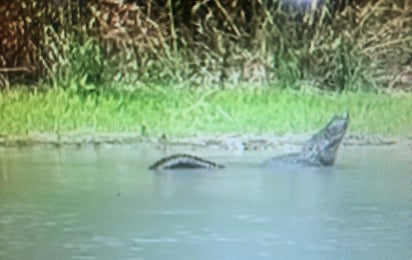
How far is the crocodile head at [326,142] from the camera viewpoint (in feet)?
7.34

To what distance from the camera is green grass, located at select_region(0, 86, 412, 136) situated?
225 cm

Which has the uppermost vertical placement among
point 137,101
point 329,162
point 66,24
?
point 66,24

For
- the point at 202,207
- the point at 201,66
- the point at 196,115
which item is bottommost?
the point at 202,207

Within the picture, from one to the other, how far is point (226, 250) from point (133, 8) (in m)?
0.72

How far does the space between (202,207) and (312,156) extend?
13.1 inches

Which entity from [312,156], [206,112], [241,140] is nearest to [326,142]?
[312,156]

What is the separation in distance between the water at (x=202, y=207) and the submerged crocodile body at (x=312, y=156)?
0.8 inches

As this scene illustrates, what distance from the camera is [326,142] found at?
224cm

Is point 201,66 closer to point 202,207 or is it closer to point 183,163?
point 183,163

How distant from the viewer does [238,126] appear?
227 cm

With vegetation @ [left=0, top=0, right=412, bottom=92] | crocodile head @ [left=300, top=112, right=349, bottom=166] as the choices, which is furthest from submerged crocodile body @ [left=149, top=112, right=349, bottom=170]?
vegetation @ [left=0, top=0, right=412, bottom=92]

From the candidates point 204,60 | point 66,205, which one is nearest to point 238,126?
point 204,60

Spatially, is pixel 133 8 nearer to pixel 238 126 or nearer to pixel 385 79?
pixel 238 126

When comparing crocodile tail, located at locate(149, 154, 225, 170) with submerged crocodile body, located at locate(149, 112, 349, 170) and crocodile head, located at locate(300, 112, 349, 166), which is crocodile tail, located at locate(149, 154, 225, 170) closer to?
submerged crocodile body, located at locate(149, 112, 349, 170)
